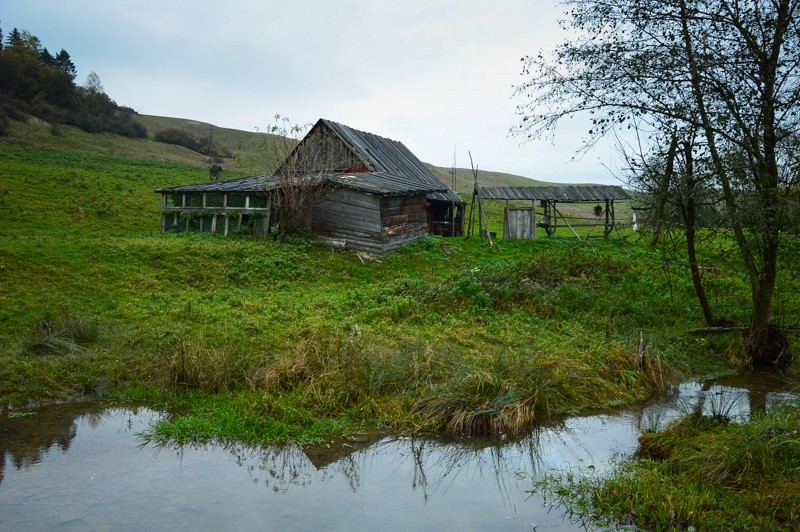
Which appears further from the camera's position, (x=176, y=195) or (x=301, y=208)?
(x=176, y=195)

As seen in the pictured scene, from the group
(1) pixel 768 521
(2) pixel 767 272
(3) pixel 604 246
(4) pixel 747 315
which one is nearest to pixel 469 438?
(1) pixel 768 521

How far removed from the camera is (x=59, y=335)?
10.7 metres

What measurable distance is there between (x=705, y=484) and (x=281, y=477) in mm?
4660

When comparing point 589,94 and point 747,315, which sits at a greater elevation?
point 589,94

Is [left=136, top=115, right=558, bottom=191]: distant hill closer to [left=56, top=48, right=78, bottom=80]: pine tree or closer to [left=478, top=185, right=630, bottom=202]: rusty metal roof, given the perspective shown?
[left=56, top=48, right=78, bottom=80]: pine tree

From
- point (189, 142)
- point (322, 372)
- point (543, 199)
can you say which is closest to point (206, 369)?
point (322, 372)

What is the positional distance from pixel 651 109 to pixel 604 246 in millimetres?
14362

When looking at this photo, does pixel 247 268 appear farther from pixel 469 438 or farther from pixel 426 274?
pixel 469 438

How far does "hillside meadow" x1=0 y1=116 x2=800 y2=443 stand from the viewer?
8.88 metres

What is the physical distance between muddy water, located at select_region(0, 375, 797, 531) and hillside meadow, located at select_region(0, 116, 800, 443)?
455 millimetres

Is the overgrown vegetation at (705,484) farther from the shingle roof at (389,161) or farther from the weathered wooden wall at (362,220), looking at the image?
the shingle roof at (389,161)

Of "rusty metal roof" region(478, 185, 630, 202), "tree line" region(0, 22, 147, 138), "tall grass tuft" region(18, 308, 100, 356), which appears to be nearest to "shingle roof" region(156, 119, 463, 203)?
"rusty metal roof" region(478, 185, 630, 202)

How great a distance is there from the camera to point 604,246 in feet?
83.5

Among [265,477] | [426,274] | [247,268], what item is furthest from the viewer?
[426,274]
